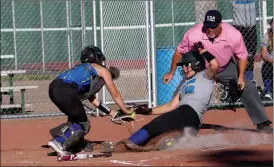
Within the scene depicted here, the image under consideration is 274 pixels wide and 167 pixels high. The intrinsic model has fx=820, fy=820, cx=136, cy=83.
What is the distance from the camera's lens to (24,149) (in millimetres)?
11695

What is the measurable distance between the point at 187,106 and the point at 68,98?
1537 millimetres

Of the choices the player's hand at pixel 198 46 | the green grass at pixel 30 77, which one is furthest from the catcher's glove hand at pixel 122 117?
the green grass at pixel 30 77

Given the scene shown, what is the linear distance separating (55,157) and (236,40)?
3.27 m

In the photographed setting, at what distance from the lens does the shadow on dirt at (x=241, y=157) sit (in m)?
9.15

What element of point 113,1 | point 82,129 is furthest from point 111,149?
point 113,1

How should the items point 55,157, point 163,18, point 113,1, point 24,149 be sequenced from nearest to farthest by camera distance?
point 55,157, point 24,149, point 113,1, point 163,18

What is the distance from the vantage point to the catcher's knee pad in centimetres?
1023

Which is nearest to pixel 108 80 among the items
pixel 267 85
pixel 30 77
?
pixel 267 85

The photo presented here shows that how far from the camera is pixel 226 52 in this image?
11805 millimetres

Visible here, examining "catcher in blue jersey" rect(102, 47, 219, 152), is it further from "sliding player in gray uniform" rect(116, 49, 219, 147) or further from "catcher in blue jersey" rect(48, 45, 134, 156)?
"catcher in blue jersey" rect(48, 45, 134, 156)

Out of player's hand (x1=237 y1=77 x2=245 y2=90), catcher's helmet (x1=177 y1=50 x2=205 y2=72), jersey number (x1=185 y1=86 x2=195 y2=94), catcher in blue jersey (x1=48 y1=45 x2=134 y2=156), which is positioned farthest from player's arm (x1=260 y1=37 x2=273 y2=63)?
catcher in blue jersey (x1=48 y1=45 x2=134 y2=156)

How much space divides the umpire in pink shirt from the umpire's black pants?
1.83m

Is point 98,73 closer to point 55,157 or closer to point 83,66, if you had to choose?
point 83,66

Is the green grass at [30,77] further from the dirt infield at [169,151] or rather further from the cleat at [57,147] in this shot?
the cleat at [57,147]
